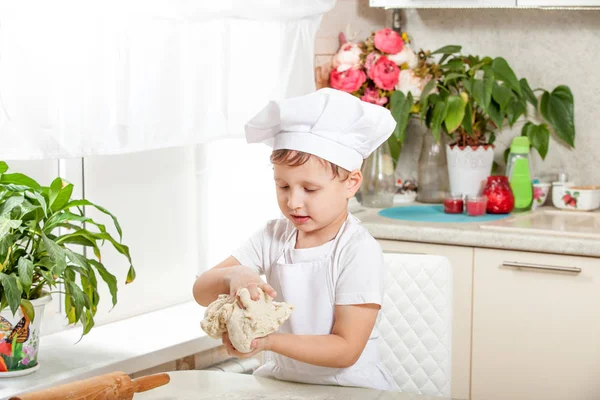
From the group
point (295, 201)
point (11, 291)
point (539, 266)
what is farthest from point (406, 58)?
point (11, 291)

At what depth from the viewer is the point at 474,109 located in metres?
2.97

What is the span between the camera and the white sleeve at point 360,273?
1.58m

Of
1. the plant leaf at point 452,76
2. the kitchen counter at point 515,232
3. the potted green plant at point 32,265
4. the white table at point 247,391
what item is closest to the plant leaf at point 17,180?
the potted green plant at point 32,265

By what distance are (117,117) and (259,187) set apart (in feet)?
2.45

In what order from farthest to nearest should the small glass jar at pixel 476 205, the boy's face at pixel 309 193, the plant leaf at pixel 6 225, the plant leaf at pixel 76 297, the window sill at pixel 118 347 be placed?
the small glass jar at pixel 476 205 → the window sill at pixel 118 347 → the plant leaf at pixel 76 297 → the plant leaf at pixel 6 225 → the boy's face at pixel 309 193

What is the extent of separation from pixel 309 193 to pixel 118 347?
90 centimetres

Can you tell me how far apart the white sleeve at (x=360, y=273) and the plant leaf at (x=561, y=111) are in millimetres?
1574

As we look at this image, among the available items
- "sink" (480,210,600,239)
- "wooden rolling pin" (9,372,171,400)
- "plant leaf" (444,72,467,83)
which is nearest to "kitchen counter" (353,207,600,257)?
"sink" (480,210,600,239)

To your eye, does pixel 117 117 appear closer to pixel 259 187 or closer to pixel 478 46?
pixel 259 187

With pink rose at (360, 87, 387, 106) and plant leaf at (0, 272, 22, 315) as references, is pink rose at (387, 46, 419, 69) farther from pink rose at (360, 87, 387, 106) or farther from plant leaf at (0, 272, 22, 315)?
plant leaf at (0, 272, 22, 315)

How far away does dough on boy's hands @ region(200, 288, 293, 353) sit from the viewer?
136 cm

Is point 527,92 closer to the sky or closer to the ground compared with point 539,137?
closer to the sky

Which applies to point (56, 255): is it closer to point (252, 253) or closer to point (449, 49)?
point (252, 253)

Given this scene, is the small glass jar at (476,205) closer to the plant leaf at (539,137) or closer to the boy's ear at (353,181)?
the plant leaf at (539,137)
